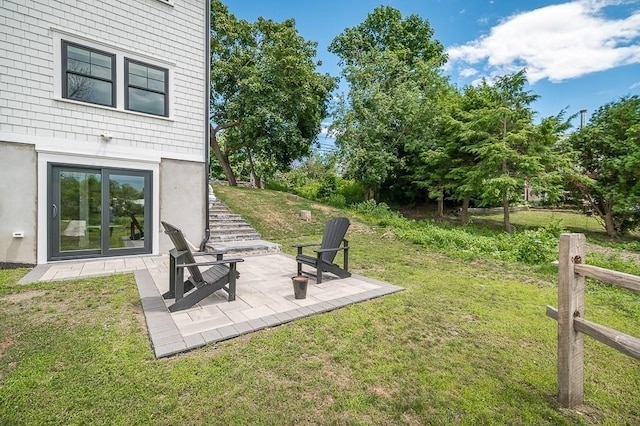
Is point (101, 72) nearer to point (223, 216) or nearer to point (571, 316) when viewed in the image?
point (223, 216)

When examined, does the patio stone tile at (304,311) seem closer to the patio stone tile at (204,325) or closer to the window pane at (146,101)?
the patio stone tile at (204,325)

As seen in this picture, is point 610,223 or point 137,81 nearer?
point 137,81

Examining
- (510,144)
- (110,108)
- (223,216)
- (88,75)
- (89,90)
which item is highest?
(88,75)

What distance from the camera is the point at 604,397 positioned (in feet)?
7.60

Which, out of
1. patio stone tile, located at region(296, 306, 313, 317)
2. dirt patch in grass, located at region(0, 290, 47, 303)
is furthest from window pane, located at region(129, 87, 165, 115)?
patio stone tile, located at region(296, 306, 313, 317)

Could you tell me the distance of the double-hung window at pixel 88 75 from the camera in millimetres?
6035

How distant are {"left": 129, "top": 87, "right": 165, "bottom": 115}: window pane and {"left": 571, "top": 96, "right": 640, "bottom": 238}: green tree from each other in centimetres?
1484

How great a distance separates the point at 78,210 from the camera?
20.2 feet

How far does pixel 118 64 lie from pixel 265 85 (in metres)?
9.78

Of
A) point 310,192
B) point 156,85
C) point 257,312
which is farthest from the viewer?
point 310,192

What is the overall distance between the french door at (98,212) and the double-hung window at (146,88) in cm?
154

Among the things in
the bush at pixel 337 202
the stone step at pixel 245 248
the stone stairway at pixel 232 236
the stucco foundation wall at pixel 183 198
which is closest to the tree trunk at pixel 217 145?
the bush at pixel 337 202

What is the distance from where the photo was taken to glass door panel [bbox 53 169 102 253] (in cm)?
602

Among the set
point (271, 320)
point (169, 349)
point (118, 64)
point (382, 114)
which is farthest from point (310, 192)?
point (169, 349)
